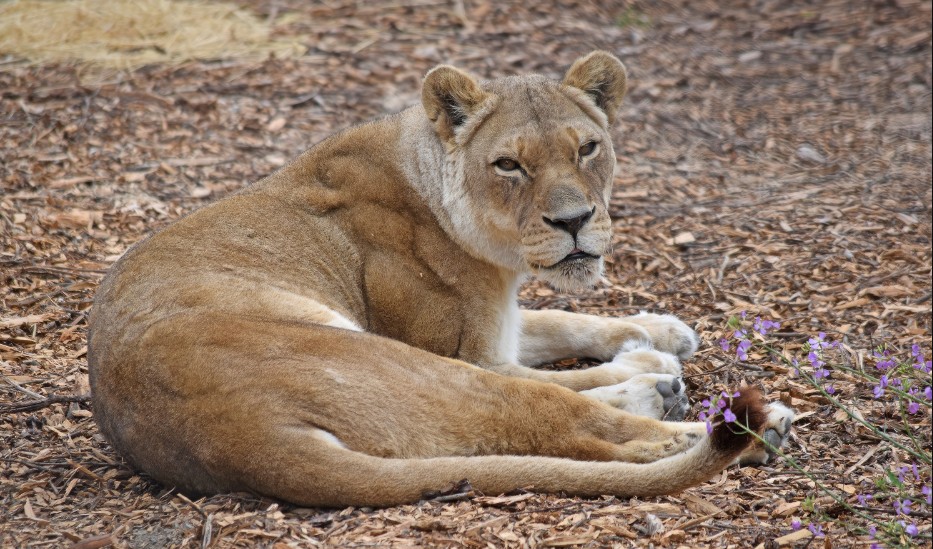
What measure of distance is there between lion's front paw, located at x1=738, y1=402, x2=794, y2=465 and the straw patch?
6503 mm

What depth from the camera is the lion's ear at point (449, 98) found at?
17.0 feet

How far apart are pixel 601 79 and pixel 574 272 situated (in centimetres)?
112

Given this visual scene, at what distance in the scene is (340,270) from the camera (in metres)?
5.12

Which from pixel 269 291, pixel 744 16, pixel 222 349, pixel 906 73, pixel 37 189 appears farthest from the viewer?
pixel 744 16

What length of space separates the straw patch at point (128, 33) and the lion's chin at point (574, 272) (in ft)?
17.9

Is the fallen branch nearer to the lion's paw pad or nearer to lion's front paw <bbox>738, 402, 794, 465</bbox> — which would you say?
the lion's paw pad

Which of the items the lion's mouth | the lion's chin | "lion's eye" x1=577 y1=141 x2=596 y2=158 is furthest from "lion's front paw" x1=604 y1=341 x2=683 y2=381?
"lion's eye" x1=577 y1=141 x2=596 y2=158

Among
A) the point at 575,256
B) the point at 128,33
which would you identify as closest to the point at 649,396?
the point at 575,256

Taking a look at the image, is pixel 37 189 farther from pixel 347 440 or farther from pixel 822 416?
pixel 822 416

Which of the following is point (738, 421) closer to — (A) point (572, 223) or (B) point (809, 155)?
(A) point (572, 223)

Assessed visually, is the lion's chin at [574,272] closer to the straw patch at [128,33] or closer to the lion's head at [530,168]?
the lion's head at [530,168]

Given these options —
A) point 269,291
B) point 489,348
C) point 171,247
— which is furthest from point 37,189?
point 489,348

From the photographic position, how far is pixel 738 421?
12.3ft

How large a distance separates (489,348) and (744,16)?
8.03 m
